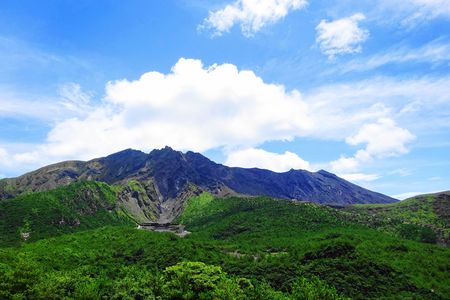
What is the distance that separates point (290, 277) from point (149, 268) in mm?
53930

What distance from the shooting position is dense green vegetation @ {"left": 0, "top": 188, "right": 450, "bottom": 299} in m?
103

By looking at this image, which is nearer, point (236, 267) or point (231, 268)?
point (231, 268)

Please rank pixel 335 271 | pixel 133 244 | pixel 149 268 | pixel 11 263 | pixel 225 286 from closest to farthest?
pixel 225 286, pixel 11 263, pixel 335 271, pixel 149 268, pixel 133 244

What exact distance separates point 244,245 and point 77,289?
97604mm

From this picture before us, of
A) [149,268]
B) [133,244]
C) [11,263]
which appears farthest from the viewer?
[133,244]

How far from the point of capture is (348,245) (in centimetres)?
15188

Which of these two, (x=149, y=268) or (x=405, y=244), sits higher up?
(x=405, y=244)

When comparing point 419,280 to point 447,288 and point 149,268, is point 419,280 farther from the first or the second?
point 149,268

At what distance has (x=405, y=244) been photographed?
159 m

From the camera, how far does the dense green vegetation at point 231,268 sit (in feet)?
339

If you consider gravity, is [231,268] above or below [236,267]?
below

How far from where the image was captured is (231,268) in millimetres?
150000

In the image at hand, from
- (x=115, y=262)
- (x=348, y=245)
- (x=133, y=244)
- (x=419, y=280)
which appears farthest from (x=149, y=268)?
(x=419, y=280)

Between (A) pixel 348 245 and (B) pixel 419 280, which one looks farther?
(A) pixel 348 245
